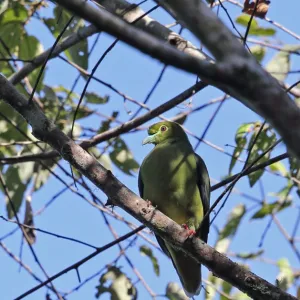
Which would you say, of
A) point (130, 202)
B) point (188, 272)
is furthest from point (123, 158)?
point (130, 202)

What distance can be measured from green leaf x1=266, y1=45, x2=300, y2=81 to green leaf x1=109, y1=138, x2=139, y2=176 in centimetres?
136

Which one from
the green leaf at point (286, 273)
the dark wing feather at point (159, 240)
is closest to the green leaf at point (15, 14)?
the dark wing feather at point (159, 240)

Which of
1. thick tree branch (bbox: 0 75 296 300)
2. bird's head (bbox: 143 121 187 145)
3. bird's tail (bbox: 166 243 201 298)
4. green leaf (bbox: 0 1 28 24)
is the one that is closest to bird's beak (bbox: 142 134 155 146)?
bird's head (bbox: 143 121 187 145)

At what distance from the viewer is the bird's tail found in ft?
15.2

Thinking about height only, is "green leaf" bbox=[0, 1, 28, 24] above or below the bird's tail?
above

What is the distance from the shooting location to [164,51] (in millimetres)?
1577

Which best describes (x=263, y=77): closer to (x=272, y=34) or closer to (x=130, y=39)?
(x=130, y=39)

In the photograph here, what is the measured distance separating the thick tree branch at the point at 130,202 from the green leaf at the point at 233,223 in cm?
262

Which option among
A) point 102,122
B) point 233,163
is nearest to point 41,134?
point 233,163

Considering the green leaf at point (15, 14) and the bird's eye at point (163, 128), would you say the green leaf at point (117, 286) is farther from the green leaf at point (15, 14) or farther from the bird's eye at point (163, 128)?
the green leaf at point (15, 14)

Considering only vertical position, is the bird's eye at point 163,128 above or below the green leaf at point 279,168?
above

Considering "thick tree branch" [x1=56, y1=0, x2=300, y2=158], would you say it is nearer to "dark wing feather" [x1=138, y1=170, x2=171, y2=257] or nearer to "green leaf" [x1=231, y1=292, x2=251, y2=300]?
"dark wing feather" [x1=138, y1=170, x2=171, y2=257]

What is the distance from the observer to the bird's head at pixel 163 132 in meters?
5.53

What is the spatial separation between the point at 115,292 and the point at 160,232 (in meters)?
1.66
